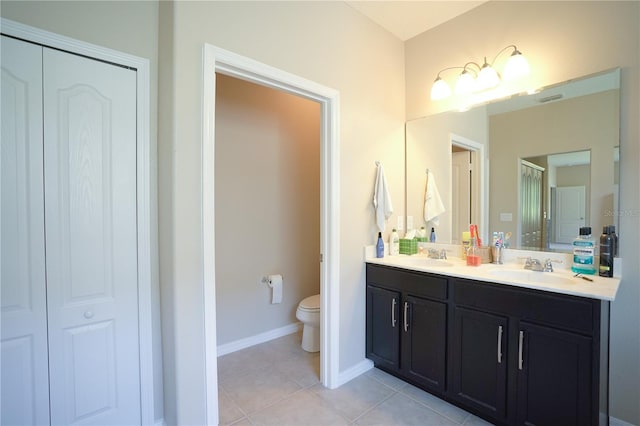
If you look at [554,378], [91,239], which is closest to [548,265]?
[554,378]

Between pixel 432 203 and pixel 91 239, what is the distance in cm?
244

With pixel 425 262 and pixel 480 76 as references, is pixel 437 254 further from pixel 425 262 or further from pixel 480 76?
pixel 480 76

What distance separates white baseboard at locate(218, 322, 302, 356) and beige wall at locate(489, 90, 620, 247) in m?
2.18

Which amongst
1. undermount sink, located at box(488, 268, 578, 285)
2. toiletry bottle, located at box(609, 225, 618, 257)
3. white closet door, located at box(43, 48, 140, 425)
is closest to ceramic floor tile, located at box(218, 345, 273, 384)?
white closet door, located at box(43, 48, 140, 425)

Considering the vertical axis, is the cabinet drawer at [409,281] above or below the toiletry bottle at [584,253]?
below

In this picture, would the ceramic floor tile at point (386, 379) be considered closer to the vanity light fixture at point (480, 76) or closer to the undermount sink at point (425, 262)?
the undermount sink at point (425, 262)

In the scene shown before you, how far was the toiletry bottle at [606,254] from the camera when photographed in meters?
1.68

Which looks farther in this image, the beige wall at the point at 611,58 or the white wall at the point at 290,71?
the beige wall at the point at 611,58

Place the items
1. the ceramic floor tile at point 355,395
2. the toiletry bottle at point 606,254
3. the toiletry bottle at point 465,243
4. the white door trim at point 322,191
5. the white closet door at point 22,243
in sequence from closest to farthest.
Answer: the white closet door at point 22,243, the white door trim at point 322,191, the toiletry bottle at point 606,254, the ceramic floor tile at point 355,395, the toiletry bottle at point 465,243

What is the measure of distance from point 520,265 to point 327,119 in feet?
5.60

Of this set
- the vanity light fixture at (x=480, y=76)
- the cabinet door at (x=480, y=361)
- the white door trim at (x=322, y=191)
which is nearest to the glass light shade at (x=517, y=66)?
the vanity light fixture at (x=480, y=76)

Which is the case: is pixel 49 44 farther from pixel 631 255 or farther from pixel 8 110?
pixel 631 255

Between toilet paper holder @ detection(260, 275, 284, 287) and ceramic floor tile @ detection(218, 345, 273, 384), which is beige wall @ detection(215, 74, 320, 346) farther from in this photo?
ceramic floor tile @ detection(218, 345, 273, 384)

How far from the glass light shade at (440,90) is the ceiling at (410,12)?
51cm
